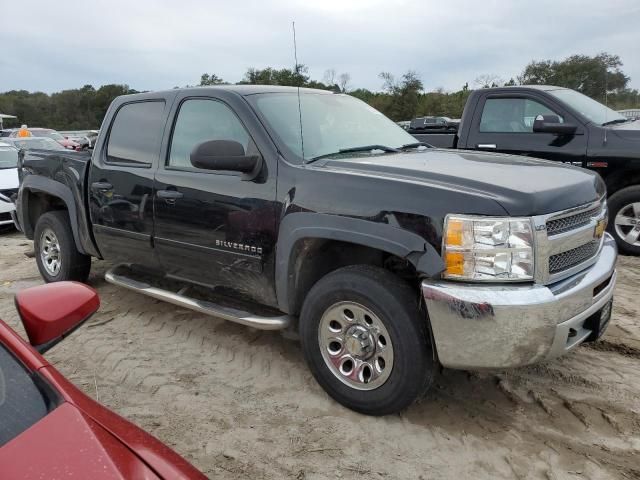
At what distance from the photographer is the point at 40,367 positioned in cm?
154

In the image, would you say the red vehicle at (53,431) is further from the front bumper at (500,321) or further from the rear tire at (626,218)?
the rear tire at (626,218)

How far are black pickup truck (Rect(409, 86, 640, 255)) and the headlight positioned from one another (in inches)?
154

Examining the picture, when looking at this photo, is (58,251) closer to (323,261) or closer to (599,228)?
(323,261)

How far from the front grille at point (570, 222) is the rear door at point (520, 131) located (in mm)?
3248

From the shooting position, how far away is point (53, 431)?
1.32 metres

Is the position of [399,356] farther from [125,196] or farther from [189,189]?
[125,196]

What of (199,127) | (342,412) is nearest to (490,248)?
(342,412)

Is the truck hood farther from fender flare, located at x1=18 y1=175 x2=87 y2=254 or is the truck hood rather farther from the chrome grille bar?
fender flare, located at x1=18 y1=175 x2=87 y2=254

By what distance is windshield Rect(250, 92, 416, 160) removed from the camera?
134 inches

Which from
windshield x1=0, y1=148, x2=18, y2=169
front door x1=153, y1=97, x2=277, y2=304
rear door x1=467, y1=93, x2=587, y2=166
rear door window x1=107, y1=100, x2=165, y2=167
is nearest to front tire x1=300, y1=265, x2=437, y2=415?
front door x1=153, y1=97, x2=277, y2=304

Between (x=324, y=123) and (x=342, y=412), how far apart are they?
195 cm


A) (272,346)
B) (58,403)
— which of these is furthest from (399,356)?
(58,403)

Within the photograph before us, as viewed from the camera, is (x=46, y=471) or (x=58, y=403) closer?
(x=46, y=471)

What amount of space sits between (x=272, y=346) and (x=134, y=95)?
2421 mm
